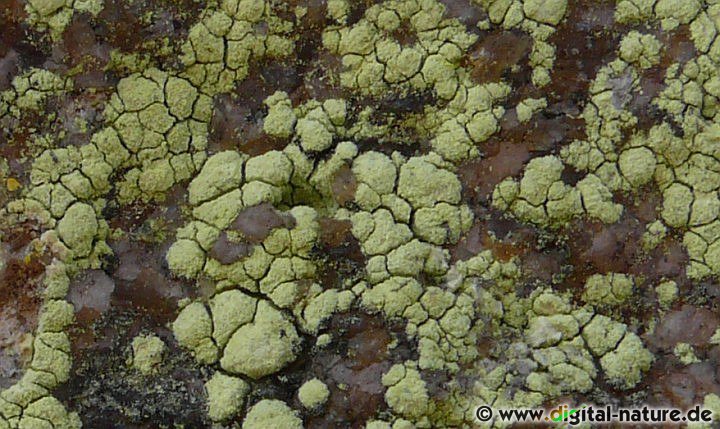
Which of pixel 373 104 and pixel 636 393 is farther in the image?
pixel 373 104

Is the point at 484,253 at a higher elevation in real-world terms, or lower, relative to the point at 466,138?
lower

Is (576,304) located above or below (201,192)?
below

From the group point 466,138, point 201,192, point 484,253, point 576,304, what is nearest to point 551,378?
point 576,304

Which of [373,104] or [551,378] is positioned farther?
[373,104]

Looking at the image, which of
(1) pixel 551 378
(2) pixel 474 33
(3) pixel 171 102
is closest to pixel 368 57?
(2) pixel 474 33

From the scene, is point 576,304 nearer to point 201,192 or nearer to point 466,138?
point 466,138

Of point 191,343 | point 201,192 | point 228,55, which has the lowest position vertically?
point 191,343

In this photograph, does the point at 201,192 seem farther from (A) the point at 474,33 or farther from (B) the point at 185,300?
(A) the point at 474,33
